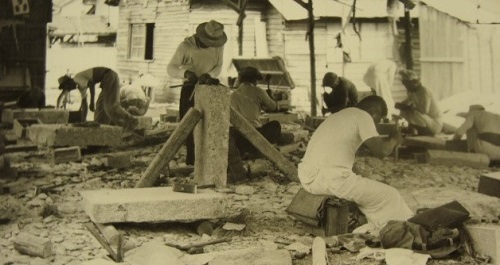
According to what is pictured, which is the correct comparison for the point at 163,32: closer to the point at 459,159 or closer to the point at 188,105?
the point at 188,105

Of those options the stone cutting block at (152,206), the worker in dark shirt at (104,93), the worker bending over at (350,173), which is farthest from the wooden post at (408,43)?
the stone cutting block at (152,206)

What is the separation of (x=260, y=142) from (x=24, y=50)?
20.0 feet

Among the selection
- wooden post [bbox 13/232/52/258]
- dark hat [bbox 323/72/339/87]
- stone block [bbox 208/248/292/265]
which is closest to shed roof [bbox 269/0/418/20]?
dark hat [bbox 323/72/339/87]

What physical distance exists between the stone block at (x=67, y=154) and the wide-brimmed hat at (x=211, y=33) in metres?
2.10

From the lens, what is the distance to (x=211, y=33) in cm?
670

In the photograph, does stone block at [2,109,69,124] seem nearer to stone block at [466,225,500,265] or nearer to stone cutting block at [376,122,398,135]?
stone cutting block at [376,122,398,135]

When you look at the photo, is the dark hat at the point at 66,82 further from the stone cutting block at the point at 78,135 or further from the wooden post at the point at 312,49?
the wooden post at the point at 312,49

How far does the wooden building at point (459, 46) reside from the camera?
877 centimetres

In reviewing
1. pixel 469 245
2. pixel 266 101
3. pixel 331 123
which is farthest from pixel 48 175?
pixel 469 245

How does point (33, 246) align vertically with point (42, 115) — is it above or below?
below

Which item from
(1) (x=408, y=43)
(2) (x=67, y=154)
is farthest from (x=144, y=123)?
(1) (x=408, y=43)

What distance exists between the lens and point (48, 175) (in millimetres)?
6305

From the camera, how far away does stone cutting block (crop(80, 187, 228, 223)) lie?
4.34m

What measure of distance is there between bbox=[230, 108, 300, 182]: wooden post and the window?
4305 mm
